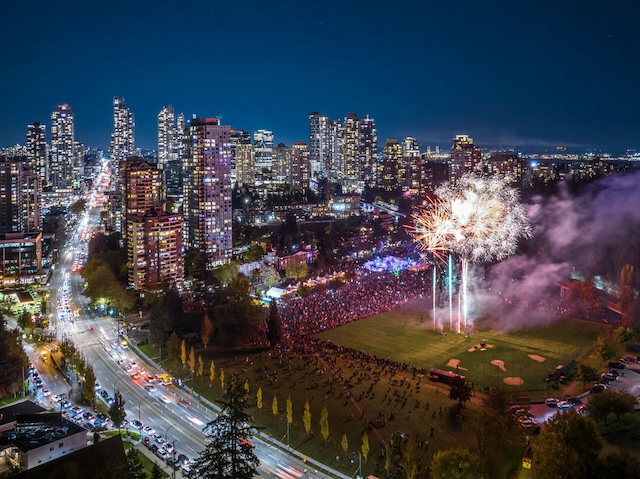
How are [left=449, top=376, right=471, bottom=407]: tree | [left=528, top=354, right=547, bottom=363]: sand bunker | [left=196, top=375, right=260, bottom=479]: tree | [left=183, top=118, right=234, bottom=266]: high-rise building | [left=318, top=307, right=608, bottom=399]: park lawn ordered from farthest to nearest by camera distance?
[left=183, top=118, right=234, bottom=266]: high-rise building < [left=528, top=354, right=547, bottom=363]: sand bunker < [left=318, top=307, right=608, bottom=399]: park lawn < [left=449, top=376, right=471, bottom=407]: tree < [left=196, top=375, right=260, bottom=479]: tree

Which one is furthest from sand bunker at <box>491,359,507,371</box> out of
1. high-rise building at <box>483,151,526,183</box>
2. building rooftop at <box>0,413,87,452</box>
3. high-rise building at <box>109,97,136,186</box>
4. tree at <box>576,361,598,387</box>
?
high-rise building at <box>109,97,136,186</box>

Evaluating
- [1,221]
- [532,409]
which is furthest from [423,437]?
[1,221]

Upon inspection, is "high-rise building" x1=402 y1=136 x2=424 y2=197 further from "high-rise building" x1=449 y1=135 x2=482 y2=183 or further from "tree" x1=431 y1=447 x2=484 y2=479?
"tree" x1=431 y1=447 x2=484 y2=479

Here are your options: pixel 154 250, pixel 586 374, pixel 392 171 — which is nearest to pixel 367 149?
pixel 392 171

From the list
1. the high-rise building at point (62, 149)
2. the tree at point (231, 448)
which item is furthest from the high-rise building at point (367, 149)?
the tree at point (231, 448)

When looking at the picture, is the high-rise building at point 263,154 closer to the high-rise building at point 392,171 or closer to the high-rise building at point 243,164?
the high-rise building at point 243,164

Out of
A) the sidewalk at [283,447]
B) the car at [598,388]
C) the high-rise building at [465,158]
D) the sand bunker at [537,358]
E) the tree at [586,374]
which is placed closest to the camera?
the sidewalk at [283,447]
